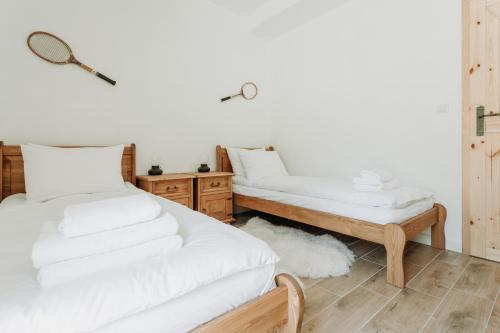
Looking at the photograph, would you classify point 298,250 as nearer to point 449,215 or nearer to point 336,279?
point 336,279

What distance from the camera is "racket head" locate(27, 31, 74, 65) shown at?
2.07m

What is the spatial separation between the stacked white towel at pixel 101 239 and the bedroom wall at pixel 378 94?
2.40 m

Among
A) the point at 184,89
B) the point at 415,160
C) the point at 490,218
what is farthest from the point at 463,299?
the point at 184,89

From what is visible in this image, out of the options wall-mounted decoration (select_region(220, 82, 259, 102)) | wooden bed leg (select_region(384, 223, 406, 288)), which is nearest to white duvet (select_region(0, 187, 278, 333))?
wooden bed leg (select_region(384, 223, 406, 288))

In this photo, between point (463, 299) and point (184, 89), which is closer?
point (463, 299)

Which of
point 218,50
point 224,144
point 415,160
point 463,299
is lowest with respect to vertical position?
point 463,299

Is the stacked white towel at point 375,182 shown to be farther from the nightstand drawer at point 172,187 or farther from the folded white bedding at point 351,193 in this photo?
the nightstand drawer at point 172,187

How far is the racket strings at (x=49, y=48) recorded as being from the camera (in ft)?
6.82

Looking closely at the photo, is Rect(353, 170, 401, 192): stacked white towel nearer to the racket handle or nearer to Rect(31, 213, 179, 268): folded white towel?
Rect(31, 213, 179, 268): folded white towel

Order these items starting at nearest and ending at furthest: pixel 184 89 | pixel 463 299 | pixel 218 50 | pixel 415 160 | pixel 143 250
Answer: pixel 143 250 → pixel 463 299 → pixel 415 160 → pixel 184 89 → pixel 218 50

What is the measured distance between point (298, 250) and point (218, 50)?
259 cm

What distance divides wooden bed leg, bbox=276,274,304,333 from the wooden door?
2.01 m

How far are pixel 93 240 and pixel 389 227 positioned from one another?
66.2 inches

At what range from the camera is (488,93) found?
6.65 feet
